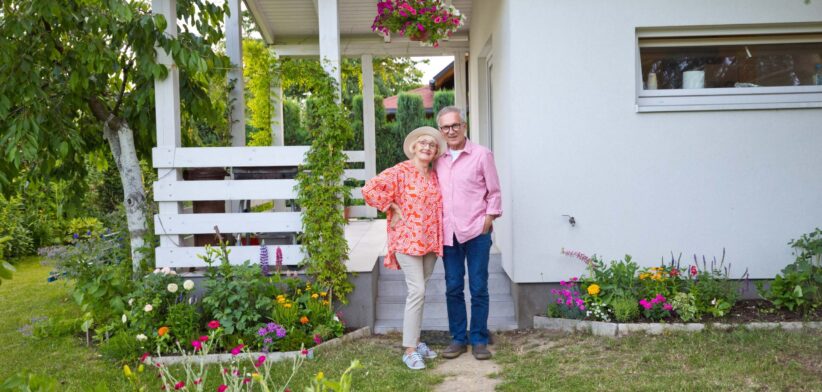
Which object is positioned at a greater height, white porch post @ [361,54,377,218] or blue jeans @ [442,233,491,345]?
white porch post @ [361,54,377,218]

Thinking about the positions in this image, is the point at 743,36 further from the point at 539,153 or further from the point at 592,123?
the point at 539,153

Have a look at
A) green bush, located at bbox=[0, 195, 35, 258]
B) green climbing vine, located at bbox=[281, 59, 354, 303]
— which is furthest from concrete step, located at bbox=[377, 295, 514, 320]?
green bush, located at bbox=[0, 195, 35, 258]

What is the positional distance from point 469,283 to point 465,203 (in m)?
0.54

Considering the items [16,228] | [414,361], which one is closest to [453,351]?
[414,361]

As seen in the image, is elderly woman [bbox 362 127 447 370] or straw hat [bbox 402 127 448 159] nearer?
elderly woman [bbox 362 127 447 370]

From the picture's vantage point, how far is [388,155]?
51.6ft

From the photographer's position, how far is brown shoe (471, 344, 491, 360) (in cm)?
453

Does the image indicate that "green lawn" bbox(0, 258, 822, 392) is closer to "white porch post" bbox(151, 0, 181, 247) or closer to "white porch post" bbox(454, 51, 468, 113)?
"white porch post" bbox(151, 0, 181, 247)

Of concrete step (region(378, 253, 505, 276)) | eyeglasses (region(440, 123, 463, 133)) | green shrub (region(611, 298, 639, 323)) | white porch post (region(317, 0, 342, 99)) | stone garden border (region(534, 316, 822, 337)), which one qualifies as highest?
white porch post (region(317, 0, 342, 99))

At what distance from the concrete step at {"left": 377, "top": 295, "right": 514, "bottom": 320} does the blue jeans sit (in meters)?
0.80

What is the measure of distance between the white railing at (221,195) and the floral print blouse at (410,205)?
1010 millimetres

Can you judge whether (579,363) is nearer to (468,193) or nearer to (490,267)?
(468,193)

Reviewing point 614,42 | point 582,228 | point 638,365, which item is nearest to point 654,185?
point 582,228

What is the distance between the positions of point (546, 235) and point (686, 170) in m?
1.15
